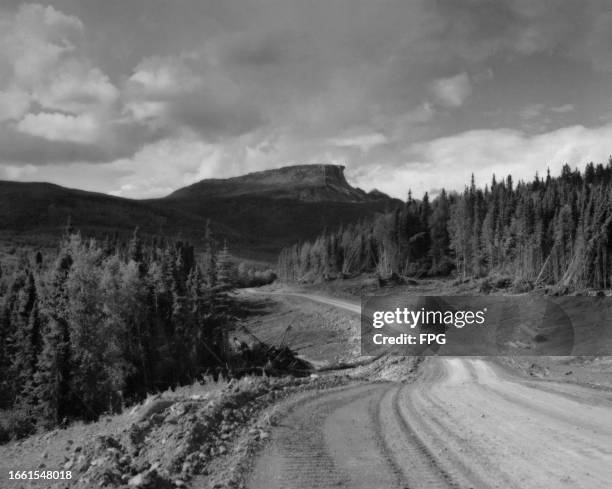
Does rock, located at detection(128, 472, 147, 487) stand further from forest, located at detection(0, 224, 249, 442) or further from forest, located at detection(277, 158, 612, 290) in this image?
forest, located at detection(277, 158, 612, 290)

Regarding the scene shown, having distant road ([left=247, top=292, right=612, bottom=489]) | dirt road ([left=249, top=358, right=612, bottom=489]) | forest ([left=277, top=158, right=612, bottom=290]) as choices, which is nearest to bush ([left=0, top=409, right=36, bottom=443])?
distant road ([left=247, top=292, right=612, bottom=489])

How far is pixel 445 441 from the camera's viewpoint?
492 inches

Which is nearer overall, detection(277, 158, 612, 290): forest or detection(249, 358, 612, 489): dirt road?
detection(249, 358, 612, 489): dirt road

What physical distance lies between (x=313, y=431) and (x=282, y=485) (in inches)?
151

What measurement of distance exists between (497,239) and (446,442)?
232 ft

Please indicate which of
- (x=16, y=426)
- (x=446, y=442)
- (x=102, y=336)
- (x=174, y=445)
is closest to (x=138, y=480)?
(x=174, y=445)

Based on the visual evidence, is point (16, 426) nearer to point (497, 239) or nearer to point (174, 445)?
point (174, 445)

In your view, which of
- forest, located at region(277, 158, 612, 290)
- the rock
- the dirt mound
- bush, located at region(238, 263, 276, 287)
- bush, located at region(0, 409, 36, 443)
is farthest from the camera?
bush, located at region(238, 263, 276, 287)

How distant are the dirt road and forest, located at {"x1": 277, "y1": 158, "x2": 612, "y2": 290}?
4340 cm

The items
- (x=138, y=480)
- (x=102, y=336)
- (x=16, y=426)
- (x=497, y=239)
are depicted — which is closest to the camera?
(x=138, y=480)

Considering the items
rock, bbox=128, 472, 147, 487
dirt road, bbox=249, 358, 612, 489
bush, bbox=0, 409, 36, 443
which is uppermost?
rock, bbox=128, 472, 147, 487

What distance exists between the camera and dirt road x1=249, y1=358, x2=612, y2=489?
382 inches

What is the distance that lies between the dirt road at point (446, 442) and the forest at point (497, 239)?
43399 millimetres

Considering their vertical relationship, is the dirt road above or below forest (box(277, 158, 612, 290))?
below
